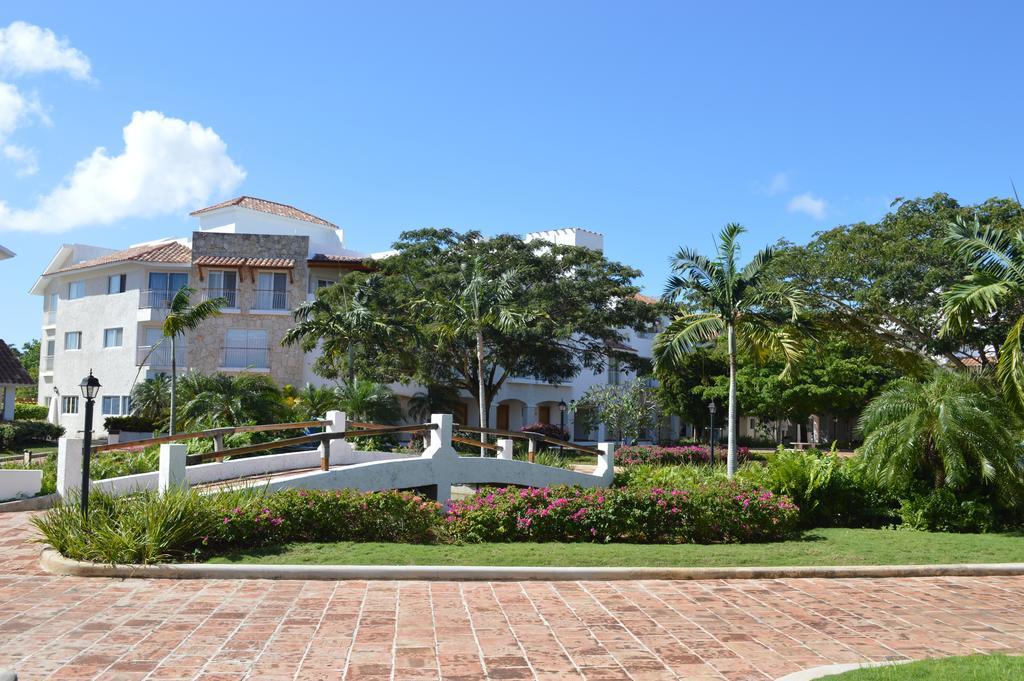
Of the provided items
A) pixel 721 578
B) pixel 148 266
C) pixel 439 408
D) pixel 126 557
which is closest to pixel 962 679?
pixel 721 578

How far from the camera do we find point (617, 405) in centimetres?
4344

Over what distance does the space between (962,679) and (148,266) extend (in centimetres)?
4314

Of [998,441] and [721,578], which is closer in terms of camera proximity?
[721,578]

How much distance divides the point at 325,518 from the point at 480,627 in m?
4.75

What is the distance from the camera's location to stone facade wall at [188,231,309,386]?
139ft

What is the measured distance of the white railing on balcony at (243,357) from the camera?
42.5 meters

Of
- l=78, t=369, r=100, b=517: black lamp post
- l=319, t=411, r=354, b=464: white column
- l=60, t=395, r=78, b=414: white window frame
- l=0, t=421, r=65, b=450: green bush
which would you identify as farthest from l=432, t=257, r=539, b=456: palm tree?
l=60, t=395, r=78, b=414: white window frame

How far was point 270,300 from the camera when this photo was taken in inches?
1697

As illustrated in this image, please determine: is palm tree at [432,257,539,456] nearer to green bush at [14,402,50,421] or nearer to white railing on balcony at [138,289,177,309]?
white railing on balcony at [138,289,177,309]

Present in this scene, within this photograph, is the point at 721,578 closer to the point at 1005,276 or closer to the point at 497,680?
the point at 497,680

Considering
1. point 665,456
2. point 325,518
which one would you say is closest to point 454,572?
point 325,518

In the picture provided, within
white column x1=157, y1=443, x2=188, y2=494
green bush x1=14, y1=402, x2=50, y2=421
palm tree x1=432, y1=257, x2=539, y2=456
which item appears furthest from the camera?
green bush x1=14, y1=402, x2=50, y2=421

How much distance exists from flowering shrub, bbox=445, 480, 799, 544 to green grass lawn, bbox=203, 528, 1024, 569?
0.55 meters

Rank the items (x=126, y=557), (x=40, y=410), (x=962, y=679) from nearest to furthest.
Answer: (x=962, y=679) < (x=126, y=557) < (x=40, y=410)
